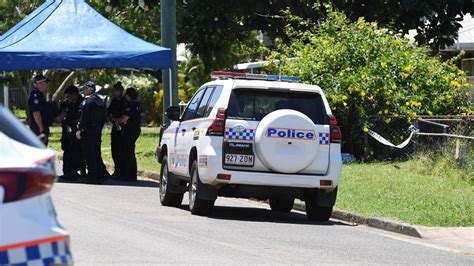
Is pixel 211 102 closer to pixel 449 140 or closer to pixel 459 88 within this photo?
pixel 449 140

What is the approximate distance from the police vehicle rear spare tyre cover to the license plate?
0.47 ft

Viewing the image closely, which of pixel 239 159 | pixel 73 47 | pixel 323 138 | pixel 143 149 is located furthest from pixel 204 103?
pixel 143 149

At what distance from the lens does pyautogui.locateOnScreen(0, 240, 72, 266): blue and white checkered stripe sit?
205 inches

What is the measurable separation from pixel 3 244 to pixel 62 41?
16.9m

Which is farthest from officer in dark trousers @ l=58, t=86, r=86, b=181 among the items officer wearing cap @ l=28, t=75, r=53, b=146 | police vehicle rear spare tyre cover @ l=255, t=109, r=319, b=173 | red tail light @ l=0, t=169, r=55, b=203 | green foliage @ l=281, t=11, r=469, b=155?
red tail light @ l=0, t=169, r=55, b=203

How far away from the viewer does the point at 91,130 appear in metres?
20.7

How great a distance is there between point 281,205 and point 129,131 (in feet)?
17.6

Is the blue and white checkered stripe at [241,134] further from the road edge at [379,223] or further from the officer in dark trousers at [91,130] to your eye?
the officer in dark trousers at [91,130]

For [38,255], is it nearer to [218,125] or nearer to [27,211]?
[27,211]

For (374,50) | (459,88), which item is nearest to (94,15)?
(374,50)

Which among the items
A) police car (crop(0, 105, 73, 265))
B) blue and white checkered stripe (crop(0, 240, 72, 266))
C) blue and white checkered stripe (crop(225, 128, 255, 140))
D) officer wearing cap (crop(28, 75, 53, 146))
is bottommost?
officer wearing cap (crop(28, 75, 53, 146))

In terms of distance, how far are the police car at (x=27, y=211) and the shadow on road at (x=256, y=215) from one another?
31.5ft

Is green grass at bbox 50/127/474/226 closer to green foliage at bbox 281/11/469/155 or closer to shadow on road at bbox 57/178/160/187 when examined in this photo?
shadow on road at bbox 57/178/160/187

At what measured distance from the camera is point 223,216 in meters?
15.5
